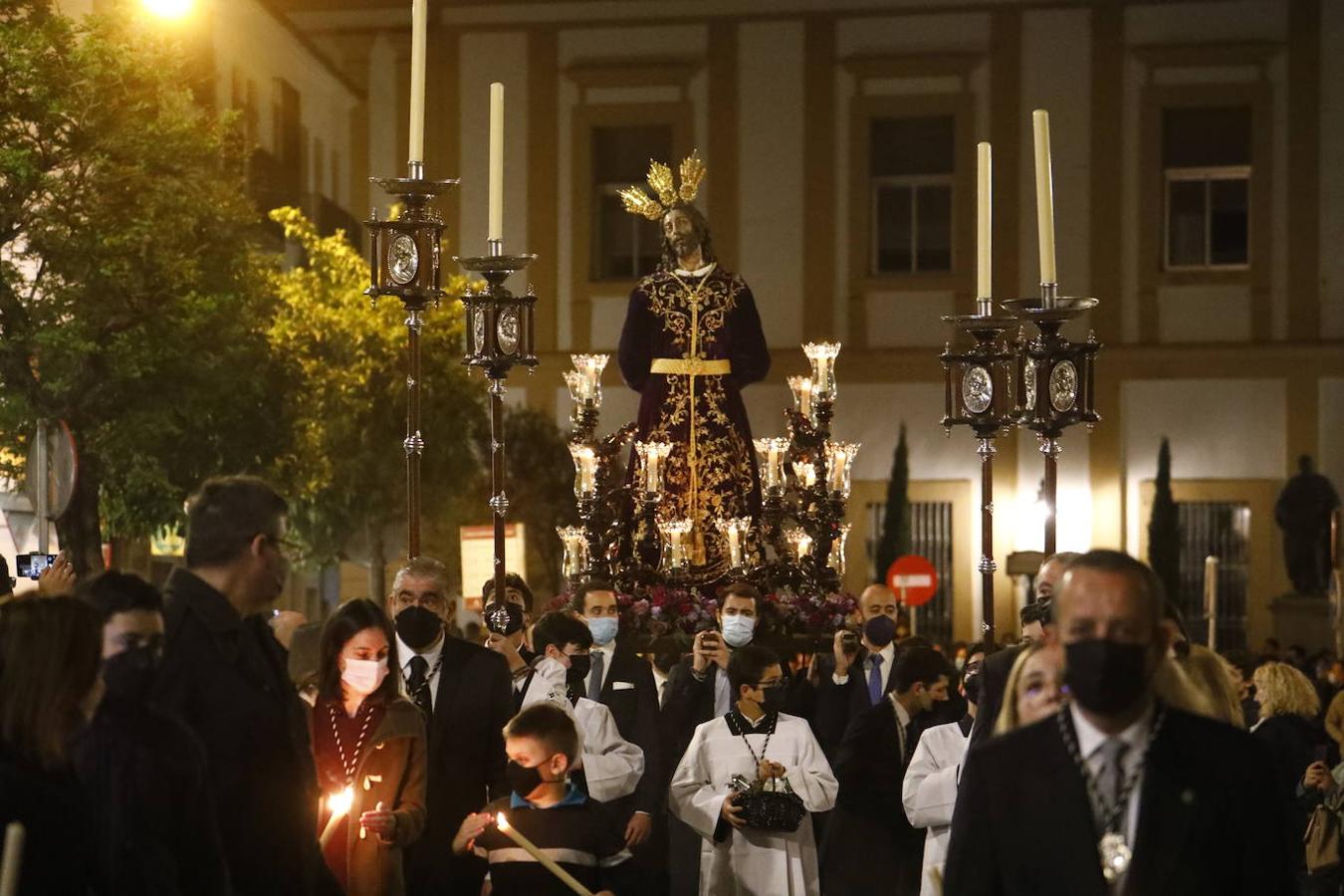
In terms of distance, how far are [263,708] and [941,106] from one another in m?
30.7

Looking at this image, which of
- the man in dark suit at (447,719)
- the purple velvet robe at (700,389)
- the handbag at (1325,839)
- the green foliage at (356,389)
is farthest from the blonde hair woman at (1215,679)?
the green foliage at (356,389)

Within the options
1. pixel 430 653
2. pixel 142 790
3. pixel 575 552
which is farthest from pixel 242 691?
pixel 575 552

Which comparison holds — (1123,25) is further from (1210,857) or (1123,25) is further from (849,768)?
(1210,857)

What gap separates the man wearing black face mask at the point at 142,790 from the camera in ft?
18.0

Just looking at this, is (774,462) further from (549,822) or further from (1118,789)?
(1118,789)

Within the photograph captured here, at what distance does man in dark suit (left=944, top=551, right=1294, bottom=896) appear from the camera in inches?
186

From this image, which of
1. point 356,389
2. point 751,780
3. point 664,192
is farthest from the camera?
point 356,389

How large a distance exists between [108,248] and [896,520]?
16452 mm

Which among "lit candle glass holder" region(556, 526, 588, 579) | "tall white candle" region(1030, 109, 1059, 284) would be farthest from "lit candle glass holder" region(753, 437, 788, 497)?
"tall white candle" region(1030, 109, 1059, 284)

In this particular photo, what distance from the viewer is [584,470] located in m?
14.6

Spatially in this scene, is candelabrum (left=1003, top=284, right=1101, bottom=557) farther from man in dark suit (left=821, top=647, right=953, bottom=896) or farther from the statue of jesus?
the statue of jesus

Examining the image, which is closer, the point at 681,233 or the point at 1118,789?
the point at 1118,789

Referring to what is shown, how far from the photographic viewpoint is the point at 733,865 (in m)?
10.4

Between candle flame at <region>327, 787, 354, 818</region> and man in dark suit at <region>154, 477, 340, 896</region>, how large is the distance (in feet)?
5.16
